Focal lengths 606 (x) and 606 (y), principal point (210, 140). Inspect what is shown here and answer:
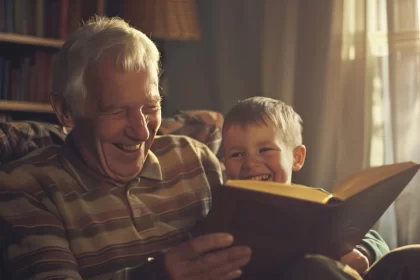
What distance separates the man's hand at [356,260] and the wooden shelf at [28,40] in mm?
2094

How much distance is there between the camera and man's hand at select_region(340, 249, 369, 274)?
4.44 feet

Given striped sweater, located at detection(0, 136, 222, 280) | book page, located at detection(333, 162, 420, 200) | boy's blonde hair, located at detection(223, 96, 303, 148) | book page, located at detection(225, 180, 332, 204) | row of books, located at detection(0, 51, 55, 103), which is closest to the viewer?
book page, located at detection(225, 180, 332, 204)

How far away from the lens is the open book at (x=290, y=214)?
97cm

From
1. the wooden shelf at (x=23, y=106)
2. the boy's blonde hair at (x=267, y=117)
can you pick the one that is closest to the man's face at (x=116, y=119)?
the boy's blonde hair at (x=267, y=117)

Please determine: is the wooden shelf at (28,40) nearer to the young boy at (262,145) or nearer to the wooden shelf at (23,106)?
the wooden shelf at (23,106)

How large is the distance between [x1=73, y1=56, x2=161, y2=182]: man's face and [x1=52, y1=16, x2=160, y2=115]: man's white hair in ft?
0.06

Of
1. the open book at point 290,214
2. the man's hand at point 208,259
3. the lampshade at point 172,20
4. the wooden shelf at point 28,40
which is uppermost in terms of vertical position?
the lampshade at point 172,20

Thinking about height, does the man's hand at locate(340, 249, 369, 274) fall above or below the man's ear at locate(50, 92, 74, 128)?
below

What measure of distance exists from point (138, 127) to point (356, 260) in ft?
1.88

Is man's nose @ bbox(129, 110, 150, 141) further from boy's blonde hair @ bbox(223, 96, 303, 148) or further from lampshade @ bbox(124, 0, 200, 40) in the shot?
lampshade @ bbox(124, 0, 200, 40)

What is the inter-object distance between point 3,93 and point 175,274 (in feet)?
7.16

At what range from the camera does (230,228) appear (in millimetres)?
1037

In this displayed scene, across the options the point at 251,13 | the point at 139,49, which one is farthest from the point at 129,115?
the point at 251,13

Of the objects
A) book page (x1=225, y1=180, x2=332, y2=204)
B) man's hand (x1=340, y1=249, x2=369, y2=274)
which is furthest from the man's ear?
man's hand (x1=340, y1=249, x2=369, y2=274)
